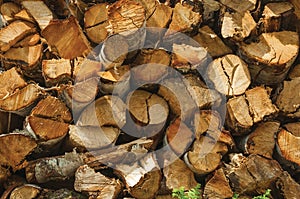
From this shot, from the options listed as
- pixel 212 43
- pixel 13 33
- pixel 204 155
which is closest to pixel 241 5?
pixel 212 43

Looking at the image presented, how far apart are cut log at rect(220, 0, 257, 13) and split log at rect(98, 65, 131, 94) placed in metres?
0.68

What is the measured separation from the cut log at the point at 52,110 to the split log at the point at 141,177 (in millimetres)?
406

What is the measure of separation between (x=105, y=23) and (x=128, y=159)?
0.77 meters

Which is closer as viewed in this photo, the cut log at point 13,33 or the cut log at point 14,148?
the cut log at point 14,148

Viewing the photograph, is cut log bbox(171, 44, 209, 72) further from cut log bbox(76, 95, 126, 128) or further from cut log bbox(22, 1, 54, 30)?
cut log bbox(22, 1, 54, 30)

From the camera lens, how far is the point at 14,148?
92.4 inches

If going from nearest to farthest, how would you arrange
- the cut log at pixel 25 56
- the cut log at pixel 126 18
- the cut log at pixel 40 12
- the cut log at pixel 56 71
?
the cut log at pixel 126 18
the cut log at pixel 56 71
the cut log at pixel 25 56
the cut log at pixel 40 12

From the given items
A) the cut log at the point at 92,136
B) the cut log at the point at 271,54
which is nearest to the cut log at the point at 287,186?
the cut log at the point at 271,54

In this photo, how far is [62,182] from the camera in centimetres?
245

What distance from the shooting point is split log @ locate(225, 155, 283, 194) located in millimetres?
2320

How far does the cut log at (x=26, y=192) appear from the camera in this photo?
2.27m

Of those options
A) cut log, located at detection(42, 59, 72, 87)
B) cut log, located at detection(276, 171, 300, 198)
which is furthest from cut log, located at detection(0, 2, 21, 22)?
cut log, located at detection(276, 171, 300, 198)

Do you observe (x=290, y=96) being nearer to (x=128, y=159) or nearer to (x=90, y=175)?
(x=128, y=159)

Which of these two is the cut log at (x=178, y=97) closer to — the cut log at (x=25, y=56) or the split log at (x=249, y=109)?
the split log at (x=249, y=109)
